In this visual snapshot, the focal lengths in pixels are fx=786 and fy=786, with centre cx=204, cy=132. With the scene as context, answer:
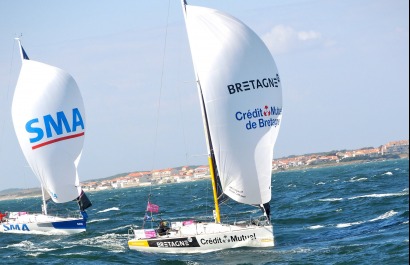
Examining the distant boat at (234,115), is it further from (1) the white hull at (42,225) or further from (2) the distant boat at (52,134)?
(2) the distant boat at (52,134)

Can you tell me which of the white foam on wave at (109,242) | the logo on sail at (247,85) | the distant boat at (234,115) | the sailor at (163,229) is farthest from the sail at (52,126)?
the logo on sail at (247,85)

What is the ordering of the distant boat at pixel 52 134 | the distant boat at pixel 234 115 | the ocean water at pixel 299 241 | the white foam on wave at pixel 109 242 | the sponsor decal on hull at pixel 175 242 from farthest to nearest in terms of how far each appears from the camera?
1. the distant boat at pixel 52 134
2. the white foam on wave at pixel 109 242
3. the sponsor decal on hull at pixel 175 242
4. the distant boat at pixel 234 115
5. the ocean water at pixel 299 241

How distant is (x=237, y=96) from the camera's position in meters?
38.4

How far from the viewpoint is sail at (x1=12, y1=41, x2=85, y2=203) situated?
56.2 m

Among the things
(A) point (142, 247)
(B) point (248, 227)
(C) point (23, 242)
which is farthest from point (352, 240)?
(C) point (23, 242)

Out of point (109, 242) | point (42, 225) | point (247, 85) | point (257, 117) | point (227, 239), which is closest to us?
point (247, 85)

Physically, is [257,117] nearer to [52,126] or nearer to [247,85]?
[247,85]

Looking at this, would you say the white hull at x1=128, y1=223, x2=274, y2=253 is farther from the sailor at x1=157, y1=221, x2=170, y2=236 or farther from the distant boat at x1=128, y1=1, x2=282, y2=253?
the sailor at x1=157, y1=221, x2=170, y2=236

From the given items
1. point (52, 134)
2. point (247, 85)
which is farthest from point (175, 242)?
point (52, 134)

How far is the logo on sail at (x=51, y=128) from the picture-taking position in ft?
184

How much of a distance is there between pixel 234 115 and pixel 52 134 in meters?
21.3

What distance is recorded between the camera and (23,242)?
53.5 metres

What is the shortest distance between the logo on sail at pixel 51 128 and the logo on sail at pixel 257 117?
69.4 ft

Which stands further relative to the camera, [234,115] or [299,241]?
[299,241]
